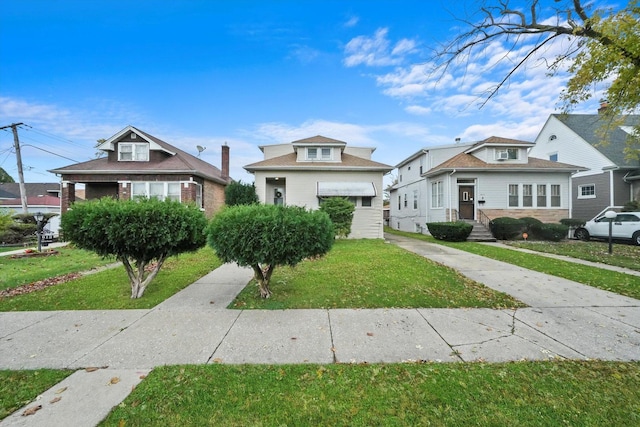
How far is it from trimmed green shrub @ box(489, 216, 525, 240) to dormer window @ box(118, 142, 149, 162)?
850 inches

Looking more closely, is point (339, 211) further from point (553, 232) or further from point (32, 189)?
point (32, 189)

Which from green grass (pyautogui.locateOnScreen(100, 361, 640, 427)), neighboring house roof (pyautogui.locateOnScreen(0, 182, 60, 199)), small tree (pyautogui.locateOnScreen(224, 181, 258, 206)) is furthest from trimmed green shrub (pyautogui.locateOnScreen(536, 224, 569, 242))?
neighboring house roof (pyautogui.locateOnScreen(0, 182, 60, 199))

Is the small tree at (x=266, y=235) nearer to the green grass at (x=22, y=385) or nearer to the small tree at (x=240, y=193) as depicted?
the green grass at (x=22, y=385)

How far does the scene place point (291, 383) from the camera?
8.32 ft

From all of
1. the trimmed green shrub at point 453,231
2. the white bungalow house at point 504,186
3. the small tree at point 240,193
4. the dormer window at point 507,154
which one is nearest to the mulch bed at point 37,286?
the small tree at point 240,193

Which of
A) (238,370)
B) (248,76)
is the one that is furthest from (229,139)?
(238,370)

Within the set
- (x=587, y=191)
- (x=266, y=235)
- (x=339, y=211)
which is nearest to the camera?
(x=266, y=235)

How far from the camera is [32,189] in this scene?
116 ft

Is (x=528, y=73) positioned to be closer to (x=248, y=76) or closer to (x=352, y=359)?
(x=352, y=359)

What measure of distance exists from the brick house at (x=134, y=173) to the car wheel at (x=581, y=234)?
2212 centimetres

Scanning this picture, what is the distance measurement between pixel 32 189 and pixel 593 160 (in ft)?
199

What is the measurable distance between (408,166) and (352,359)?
72.5ft

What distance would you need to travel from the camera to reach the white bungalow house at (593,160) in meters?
16.9

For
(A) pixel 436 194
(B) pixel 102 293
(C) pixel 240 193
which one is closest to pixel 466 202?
(A) pixel 436 194
